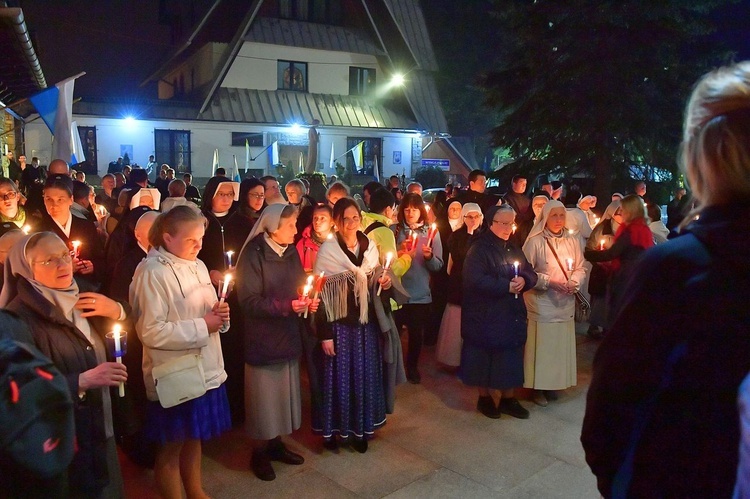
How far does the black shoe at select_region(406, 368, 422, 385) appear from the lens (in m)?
6.87

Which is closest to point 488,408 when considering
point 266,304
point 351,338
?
point 351,338

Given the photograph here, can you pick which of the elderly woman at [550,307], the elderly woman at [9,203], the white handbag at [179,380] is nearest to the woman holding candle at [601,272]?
the elderly woman at [550,307]

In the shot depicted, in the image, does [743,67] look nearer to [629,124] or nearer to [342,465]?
[342,465]

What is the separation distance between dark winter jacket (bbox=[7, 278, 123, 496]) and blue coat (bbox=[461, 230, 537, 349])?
352 cm

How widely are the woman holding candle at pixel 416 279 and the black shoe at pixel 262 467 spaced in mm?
2483

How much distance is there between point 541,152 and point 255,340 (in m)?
15.3

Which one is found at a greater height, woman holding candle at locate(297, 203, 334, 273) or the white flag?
the white flag

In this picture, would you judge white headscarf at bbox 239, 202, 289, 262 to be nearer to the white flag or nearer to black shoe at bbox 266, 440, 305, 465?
black shoe at bbox 266, 440, 305, 465

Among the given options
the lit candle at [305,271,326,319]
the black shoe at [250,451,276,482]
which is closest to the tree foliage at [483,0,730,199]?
the lit candle at [305,271,326,319]

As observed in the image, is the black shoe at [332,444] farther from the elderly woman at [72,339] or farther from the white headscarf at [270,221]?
the elderly woman at [72,339]

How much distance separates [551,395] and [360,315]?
8.50 feet

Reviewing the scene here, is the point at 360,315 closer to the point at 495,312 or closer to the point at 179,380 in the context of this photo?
the point at 495,312

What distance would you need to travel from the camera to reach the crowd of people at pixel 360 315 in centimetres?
163

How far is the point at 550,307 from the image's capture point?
623cm
